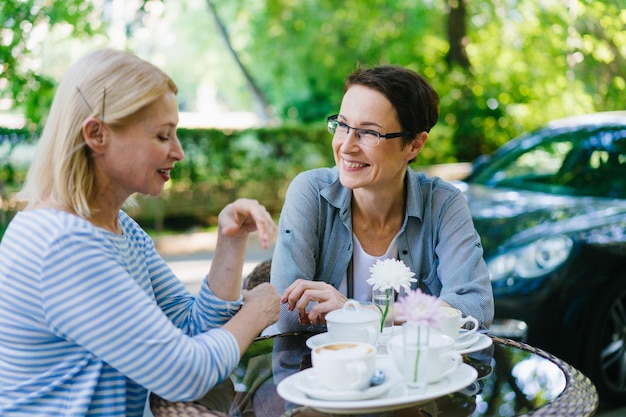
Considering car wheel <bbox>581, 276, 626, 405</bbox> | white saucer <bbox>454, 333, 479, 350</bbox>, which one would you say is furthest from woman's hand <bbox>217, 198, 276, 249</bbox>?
car wheel <bbox>581, 276, 626, 405</bbox>

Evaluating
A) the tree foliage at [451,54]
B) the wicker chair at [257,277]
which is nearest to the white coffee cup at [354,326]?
the wicker chair at [257,277]

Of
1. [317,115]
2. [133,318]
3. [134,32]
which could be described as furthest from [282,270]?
[317,115]

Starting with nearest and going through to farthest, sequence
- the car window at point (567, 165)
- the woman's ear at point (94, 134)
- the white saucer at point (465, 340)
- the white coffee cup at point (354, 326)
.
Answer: the woman's ear at point (94, 134)
the white coffee cup at point (354, 326)
the white saucer at point (465, 340)
the car window at point (567, 165)

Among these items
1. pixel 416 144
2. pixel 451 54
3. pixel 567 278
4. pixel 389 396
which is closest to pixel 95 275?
pixel 389 396

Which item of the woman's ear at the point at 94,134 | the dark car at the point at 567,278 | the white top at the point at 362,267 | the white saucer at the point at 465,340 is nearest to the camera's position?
the woman's ear at the point at 94,134

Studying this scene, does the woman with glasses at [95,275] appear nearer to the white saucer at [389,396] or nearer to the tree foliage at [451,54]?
the white saucer at [389,396]

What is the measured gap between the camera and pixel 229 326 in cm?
197

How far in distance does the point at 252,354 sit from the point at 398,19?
40.9 feet

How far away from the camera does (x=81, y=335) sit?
172cm

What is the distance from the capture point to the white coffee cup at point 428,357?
180 cm

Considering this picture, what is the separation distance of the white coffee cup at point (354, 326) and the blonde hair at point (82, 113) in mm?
711

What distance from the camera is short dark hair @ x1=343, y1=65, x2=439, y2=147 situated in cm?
287

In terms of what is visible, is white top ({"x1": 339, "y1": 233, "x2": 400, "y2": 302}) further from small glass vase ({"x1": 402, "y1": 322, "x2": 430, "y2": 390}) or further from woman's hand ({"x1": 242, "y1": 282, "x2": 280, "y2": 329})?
small glass vase ({"x1": 402, "y1": 322, "x2": 430, "y2": 390})

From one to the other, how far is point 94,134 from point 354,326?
2.70ft
